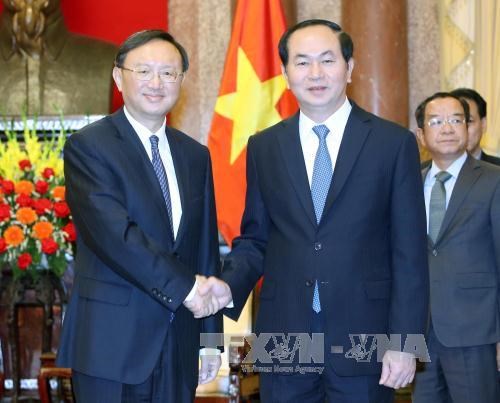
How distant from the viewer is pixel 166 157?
301 cm

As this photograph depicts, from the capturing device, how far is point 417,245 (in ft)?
9.42

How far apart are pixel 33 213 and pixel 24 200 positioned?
A: 80 mm

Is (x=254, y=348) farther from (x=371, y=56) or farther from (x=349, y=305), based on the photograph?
(x=371, y=56)

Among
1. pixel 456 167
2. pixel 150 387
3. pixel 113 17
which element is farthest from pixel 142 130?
pixel 113 17

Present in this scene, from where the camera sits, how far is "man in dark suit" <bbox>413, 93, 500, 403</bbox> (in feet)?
12.8

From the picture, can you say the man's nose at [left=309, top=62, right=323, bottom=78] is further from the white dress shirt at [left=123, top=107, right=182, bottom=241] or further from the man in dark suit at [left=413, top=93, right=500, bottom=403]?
the man in dark suit at [left=413, top=93, right=500, bottom=403]

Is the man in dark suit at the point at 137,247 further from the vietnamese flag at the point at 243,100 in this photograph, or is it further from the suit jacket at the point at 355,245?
the vietnamese flag at the point at 243,100

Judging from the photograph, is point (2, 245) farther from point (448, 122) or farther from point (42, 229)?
point (448, 122)

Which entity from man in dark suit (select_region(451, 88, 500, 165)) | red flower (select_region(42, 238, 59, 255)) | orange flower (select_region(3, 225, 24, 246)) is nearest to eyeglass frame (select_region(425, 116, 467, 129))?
man in dark suit (select_region(451, 88, 500, 165))

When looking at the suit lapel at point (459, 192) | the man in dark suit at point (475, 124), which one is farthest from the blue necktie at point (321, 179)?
the man in dark suit at point (475, 124)

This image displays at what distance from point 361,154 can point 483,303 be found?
130 centimetres

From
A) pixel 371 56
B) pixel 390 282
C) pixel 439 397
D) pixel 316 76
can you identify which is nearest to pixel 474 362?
pixel 439 397

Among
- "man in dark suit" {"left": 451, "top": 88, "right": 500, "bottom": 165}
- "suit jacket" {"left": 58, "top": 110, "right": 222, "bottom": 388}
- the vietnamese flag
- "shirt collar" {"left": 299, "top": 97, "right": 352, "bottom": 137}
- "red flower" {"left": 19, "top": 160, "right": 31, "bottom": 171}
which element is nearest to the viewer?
"suit jacket" {"left": 58, "top": 110, "right": 222, "bottom": 388}

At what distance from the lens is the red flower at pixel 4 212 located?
4.81 metres
